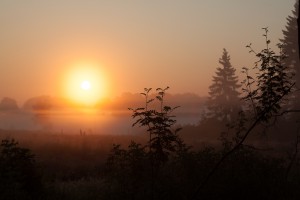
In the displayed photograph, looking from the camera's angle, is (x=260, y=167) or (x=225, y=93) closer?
(x=260, y=167)

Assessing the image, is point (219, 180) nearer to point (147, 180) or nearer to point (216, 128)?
point (147, 180)

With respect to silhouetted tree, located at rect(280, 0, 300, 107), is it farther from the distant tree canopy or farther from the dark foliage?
the dark foliage

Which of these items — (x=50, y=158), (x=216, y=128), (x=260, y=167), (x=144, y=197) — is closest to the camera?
(x=144, y=197)

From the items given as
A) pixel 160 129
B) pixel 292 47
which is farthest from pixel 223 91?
pixel 160 129

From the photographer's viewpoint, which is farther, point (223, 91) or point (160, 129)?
point (223, 91)

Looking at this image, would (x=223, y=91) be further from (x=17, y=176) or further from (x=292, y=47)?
(x=17, y=176)

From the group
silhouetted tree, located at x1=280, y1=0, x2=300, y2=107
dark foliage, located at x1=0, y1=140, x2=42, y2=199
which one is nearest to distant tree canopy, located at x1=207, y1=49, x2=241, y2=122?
silhouetted tree, located at x1=280, y1=0, x2=300, y2=107

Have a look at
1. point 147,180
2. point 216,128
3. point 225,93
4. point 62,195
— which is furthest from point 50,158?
point 225,93

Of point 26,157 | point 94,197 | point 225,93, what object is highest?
point 225,93

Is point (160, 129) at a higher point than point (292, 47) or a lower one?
lower

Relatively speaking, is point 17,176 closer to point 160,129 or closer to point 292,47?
point 160,129

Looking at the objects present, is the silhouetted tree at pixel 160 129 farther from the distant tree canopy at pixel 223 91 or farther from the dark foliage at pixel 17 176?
the distant tree canopy at pixel 223 91

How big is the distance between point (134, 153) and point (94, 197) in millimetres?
2138

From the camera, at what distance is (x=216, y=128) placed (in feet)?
182
